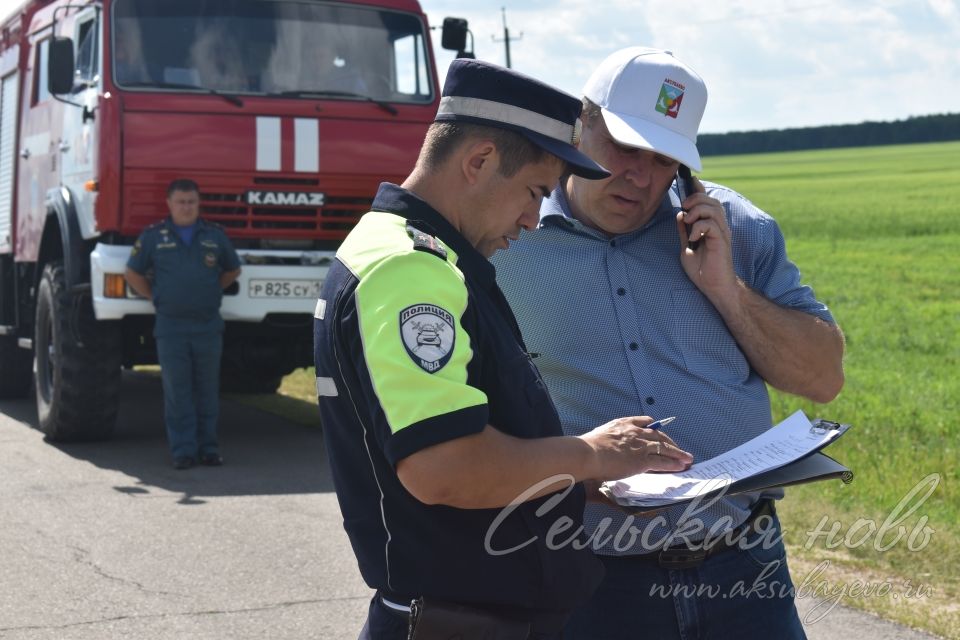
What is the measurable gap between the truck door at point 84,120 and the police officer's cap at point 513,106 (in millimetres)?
7348

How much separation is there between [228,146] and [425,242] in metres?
7.39

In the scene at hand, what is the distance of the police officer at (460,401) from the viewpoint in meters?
2.16

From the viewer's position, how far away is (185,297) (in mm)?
9031

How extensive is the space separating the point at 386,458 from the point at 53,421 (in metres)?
8.09

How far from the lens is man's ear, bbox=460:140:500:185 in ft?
7.76

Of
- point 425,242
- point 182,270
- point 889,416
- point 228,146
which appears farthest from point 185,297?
point 425,242

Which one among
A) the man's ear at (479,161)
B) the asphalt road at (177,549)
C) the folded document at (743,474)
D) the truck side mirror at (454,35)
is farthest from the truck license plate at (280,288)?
the man's ear at (479,161)

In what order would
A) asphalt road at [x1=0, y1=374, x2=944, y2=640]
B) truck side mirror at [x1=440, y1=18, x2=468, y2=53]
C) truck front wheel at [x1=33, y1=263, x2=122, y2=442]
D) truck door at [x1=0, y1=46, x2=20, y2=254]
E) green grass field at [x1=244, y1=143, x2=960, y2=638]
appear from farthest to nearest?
truck door at [x1=0, y1=46, x2=20, y2=254] → truck side mirror at [x1=440, y1=18, x2=468, y2=53] → truck front wheel at [x1=33, y1=263, x2=122, y2=442] → green grass field at [x1=244, y1=143, x2=960, y2=638] → asphalt road at [x1=0, y1=374, x2=944, y2=640]

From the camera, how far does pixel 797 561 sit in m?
6.25

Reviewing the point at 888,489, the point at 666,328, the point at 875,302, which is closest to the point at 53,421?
the point at 888,489

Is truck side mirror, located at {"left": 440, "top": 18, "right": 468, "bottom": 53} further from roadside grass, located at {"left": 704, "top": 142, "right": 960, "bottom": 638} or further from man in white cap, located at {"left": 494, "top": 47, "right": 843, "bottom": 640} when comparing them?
man in white cap, located at {"left": 494, "top": 47, "right": 843, "bottom": 640}

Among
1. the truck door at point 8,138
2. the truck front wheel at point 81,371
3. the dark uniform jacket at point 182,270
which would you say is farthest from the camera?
the truck door at point 8,138

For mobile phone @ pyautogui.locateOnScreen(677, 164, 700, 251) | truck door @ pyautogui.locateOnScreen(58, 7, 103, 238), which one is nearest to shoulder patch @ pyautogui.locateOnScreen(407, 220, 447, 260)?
mobile phone @ pyautogui.locateOnScreen(677, 164, 700, 251)

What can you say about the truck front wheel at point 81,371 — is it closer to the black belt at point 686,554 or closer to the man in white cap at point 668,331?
the man in white cap at point 668,331
